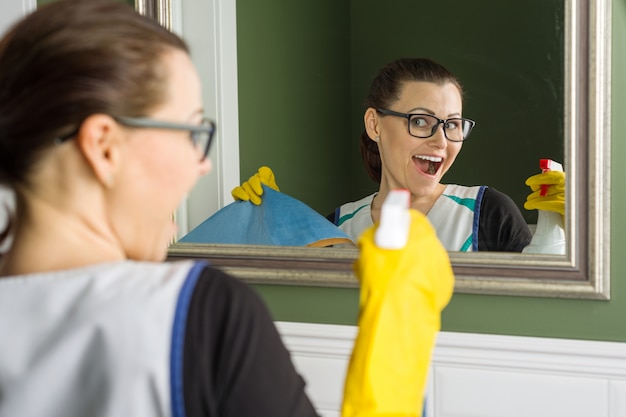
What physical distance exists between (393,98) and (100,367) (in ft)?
2.94

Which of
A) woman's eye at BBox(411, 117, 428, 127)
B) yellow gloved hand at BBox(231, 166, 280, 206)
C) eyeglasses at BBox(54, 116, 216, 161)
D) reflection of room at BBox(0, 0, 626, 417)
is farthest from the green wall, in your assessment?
eyeglasses at BBox(54, 116, 216, 161)

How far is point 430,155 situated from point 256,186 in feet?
1.21

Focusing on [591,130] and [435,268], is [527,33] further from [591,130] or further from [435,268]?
[435,268]

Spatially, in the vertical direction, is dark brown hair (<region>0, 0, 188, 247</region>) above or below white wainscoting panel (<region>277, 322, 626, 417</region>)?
above

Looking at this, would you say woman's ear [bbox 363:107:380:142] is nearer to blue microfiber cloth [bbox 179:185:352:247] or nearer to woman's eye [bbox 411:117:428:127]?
woman's eye [bbox 411:117:428:127]

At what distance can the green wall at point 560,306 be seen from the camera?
117cm

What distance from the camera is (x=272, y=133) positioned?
1423 millimetres

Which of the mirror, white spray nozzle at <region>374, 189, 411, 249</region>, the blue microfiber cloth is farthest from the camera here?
the blue microfiber cloth

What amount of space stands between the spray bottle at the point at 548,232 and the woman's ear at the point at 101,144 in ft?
2.77

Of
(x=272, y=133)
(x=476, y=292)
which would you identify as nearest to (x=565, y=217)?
(x=476, y=292)

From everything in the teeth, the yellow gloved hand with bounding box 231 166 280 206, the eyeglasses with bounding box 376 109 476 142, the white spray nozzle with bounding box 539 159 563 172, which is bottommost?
the yellow gloved hand with bounding box 231 166 280 206

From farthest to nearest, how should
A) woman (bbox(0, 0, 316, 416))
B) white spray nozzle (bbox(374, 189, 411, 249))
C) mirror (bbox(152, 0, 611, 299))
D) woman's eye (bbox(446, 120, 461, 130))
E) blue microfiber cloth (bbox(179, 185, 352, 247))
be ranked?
blue microfiber cloth (bbox(179, 185, 352, 247))
woman's eye (bbox(446, 120, 461, 130))
mirror (bbox(152, 0, 611, 299))
white spray nozzle (bbox(374, 189, 411, 249))
woman (bbox(0, 0, 316, 416))

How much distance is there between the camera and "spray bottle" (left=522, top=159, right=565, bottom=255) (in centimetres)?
123

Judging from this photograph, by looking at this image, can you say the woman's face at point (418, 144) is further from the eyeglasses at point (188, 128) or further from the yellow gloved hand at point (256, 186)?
the eyeglasses at point (188, 128)
